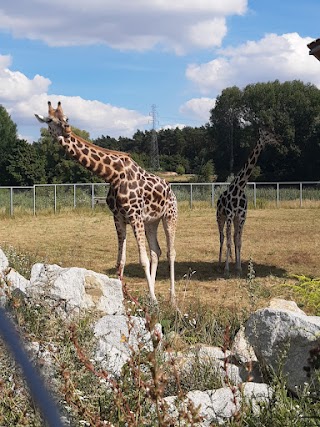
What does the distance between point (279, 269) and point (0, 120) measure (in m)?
55.2

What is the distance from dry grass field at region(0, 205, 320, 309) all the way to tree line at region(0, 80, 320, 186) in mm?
18040

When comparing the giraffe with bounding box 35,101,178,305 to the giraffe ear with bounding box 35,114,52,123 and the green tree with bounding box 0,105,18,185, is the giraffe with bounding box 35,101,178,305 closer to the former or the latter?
the giraffe ear with bounding box 35,114,52,123

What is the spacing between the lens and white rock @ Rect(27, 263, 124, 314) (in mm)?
5844

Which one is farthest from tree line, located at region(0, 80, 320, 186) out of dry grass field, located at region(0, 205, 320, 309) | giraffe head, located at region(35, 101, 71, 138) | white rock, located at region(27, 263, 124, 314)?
white rock, located at region(27, 263, 124, 314)

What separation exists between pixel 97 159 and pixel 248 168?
4583 millimetres

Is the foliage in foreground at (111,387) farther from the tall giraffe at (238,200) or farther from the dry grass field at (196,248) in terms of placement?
the tall giraffe at (238,200)

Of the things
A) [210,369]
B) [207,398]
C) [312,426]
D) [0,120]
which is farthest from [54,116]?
[0,120]

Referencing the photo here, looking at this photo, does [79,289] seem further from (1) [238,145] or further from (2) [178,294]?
(1) [238,145]

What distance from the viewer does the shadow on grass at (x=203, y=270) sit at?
1113 centimetres

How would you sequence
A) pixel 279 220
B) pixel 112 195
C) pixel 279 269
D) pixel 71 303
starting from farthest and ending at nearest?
pixel 279 220
pixel 279 269
pixel 112 195
pixel 71 303

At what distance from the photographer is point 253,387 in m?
3.96

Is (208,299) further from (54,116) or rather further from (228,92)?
(228,92)

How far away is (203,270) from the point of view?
11938 mm

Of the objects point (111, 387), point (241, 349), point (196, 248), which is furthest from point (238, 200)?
point (111, 387)
